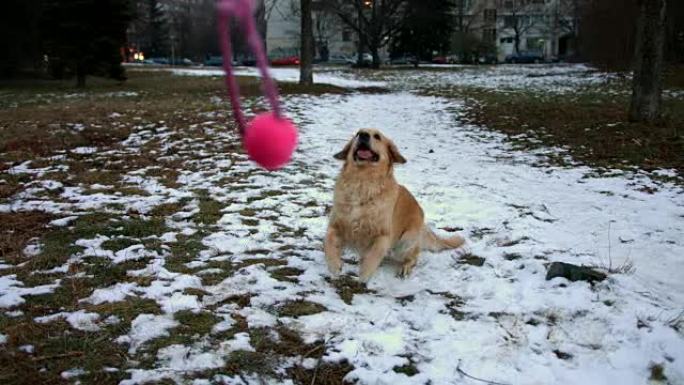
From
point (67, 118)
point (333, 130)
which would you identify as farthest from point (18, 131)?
point (333, 130)

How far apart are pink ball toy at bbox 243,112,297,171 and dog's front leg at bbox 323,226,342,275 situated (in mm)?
3304

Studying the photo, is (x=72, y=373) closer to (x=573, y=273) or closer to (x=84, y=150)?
(x=573, y=273)

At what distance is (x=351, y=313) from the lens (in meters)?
3.79

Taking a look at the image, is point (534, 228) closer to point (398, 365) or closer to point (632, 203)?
point (632, 203)

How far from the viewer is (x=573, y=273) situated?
417 cm

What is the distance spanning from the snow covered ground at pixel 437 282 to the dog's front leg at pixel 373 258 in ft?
0.38

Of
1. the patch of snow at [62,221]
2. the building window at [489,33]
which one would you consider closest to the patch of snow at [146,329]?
the patch of snow at [62,221]

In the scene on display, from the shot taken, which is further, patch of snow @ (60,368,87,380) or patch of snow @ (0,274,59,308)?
patch of snow @ (0,274,59,308)

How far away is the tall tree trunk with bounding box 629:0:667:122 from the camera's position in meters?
10.6

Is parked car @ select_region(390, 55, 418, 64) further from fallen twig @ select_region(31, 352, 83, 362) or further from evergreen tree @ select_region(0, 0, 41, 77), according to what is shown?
fallen twig @ select_region(31, 352, 83, 362)

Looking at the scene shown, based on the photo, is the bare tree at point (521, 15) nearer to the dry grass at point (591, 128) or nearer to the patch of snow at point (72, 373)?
the dry grass at point (591, 128)

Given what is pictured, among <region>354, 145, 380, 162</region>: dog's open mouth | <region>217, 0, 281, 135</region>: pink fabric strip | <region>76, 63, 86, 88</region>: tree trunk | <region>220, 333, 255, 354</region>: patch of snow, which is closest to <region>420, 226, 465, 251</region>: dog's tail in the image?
<region>354, 145, 380, 162</region>: dog's open mouth

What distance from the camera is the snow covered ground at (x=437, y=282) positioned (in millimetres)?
3217

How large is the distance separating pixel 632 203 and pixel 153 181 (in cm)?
590
